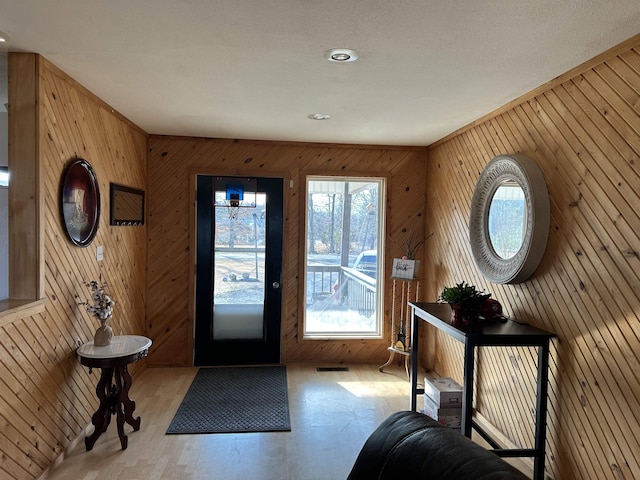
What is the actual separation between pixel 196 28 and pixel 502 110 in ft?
7.26

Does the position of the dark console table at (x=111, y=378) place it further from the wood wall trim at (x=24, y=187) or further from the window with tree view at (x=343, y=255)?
the window with tree view at (x=343, y=255)

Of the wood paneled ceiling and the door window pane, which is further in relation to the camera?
the door window pane

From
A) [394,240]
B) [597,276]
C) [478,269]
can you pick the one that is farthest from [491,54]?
[394,240]

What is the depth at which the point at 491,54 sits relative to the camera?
7.17 ft

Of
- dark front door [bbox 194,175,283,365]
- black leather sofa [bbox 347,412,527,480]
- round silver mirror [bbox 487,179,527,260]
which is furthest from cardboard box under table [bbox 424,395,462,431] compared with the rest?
dark front door [bbox 194,175,283,365]

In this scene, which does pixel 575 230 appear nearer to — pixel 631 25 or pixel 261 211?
pixel 631 25

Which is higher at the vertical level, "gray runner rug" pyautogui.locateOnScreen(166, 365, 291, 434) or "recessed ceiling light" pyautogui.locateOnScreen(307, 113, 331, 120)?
"recessed ceiling light" pyautogui.locateOnScreen(307, 113, 331, 120)

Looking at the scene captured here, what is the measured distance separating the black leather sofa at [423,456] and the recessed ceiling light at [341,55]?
1721 millimetres

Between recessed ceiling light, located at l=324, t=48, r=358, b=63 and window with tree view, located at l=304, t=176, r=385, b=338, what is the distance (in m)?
2.40

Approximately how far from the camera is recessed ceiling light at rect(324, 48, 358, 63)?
2191 millimetres

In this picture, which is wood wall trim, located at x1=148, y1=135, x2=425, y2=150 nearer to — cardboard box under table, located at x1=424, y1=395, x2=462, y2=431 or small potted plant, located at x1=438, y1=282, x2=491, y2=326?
small potted plant, located at x1=438, y1=282, x2=491, y2=326

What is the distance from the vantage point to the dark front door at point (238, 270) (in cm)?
457

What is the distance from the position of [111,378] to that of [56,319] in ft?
1.99

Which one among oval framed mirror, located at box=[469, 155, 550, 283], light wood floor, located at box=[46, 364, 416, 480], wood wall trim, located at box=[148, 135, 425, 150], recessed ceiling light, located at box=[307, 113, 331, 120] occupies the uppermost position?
wood wall trim, located at box=[148, 135, 425, 150]
